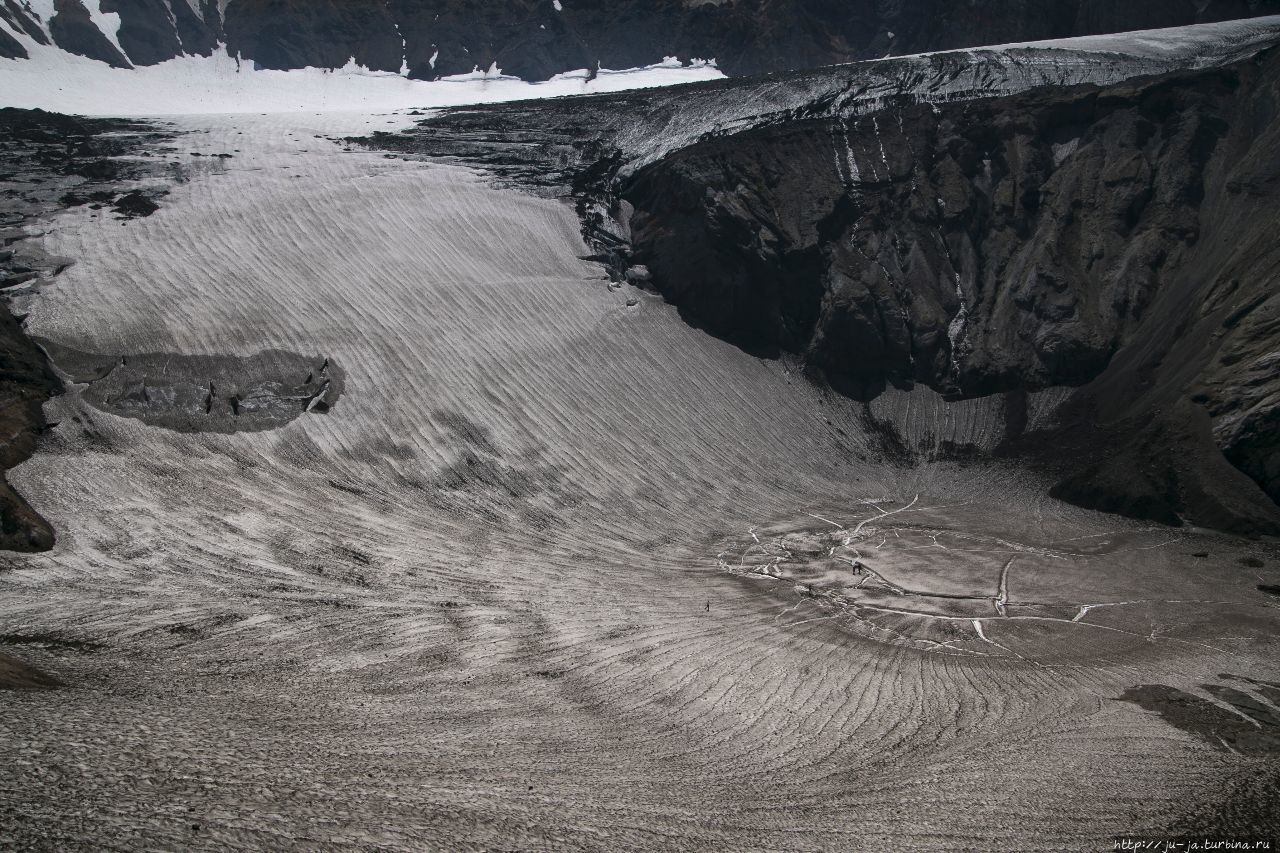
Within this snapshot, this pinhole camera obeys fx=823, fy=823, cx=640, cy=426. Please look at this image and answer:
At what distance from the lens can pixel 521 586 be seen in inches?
1038

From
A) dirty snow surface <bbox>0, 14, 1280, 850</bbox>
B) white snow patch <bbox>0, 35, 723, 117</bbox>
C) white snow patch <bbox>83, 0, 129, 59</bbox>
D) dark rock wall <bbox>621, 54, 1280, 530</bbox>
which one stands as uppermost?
white snow patch <bbox>83, 0, 129, 59</bbox>

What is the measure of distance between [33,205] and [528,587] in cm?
3631

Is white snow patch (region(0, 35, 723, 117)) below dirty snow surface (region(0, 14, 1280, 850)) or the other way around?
the other way around

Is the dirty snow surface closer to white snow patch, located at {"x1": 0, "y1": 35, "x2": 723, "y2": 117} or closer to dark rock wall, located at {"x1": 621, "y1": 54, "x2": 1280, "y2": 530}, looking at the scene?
dark rock wall, located at {"x1": 621, "y1": 54, "x2": 1280, "y2": 530}

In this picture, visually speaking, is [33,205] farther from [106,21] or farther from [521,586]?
[106,21]

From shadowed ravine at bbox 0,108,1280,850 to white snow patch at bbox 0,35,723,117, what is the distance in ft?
240

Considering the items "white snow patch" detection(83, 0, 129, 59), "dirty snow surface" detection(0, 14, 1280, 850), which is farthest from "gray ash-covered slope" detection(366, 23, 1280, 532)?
"white snow patch" detection(83, 0, 129, 59)

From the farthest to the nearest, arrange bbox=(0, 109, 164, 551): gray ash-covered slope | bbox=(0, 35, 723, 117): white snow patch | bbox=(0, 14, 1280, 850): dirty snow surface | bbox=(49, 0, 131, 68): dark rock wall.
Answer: bbox=(49, 0, 131, 68): dark rock wall < bbox=(0, 35, 723, 117): white snow patch < bbox=(0, 109, 164, 551): gray ash-covered slope < bbox=(0, 14, 1280, 850): dirty snow surface

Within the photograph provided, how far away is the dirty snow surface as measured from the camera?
12312 mm

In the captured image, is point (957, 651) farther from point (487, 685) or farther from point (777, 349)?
point (777, 349)

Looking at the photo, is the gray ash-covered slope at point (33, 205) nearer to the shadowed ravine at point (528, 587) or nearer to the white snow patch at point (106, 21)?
the shadowed ravine at point (528, 587)

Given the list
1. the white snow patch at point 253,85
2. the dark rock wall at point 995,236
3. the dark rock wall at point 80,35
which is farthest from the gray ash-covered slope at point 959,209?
the dark rock wall at point 80,35

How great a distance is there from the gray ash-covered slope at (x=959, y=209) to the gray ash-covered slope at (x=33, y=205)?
19.1m

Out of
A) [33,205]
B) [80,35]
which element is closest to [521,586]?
[33,205]
